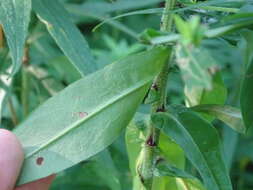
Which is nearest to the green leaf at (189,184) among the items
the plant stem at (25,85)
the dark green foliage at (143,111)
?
the dark green foliage at (143,111)

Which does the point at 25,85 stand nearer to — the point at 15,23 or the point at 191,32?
the point at 15,23

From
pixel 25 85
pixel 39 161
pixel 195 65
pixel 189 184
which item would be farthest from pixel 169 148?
pixel 25 85

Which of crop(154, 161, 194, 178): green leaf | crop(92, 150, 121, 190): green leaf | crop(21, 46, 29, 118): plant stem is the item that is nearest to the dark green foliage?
crop(154, 161, 194, 178): green leaf

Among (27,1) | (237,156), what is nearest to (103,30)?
(237,156)

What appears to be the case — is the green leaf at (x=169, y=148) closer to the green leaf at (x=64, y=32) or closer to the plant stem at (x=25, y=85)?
the green leaf at (x=64, y=32)

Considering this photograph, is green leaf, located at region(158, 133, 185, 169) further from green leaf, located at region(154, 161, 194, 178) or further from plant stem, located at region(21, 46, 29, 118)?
plant stem, located at region(21, 46, 29, 118)

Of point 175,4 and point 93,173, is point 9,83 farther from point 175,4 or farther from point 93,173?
point 175,4

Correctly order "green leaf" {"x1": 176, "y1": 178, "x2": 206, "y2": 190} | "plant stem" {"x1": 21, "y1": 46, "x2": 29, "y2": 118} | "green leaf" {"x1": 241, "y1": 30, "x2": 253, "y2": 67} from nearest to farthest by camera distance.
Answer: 1. "green leaf" {"x1": 241, "y1": 30, "x2": 253, "y2": 67}
2. "green leaf" {"x1": 176, "y1": 178, "x2": 206, "y2": 190}
3. "plant stem" {"x1": 21, "y1": 46, "x2": 29, "y2": 118}
